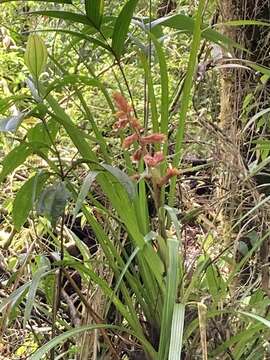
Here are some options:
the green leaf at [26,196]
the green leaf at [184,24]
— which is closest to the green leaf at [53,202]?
the green leaf at [26,196]

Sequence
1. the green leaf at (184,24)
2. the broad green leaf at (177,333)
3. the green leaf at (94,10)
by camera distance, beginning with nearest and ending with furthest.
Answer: the broad green leaf at (177,333) < the green leaf at (94,10) < the green leaf at (184,24)

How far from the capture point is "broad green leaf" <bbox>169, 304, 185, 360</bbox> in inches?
23.2

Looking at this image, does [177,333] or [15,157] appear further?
[15,157]

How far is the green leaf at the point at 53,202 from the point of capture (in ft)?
2.16

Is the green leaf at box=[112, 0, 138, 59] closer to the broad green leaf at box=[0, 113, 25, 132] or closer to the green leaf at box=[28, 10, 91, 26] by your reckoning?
the green leaf at box=[28, 10, 91, 26]

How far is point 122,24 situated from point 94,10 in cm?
4

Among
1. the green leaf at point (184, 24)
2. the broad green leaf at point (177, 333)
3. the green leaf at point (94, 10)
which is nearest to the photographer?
the broad green leaf at point (177, 333)

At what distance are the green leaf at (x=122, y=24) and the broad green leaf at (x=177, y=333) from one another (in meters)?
0.33

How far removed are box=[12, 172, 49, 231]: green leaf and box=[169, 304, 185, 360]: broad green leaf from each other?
0.21 m

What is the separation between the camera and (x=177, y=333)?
607 millimetres

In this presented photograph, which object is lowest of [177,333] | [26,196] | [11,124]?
[177,333]

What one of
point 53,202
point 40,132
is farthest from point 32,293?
point 40,132

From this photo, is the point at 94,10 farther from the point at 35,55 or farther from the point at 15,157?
the point at 15,157

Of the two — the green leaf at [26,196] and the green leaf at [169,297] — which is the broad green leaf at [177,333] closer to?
the green leaf at [169,297]
